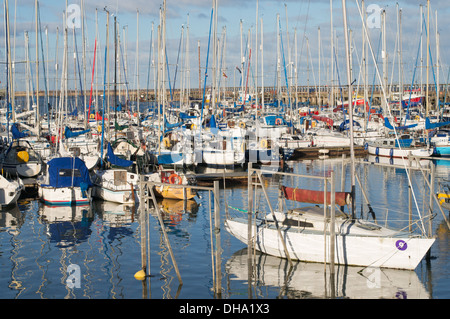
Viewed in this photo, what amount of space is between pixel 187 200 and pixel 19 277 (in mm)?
15269

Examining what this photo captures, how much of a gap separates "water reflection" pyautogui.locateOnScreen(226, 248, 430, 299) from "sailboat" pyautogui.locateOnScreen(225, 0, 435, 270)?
1.30ft

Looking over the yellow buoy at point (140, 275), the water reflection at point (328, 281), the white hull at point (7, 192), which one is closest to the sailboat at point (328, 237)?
the water reflection at point (328, 281)

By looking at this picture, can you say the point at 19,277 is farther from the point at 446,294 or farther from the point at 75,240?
the point at 446,294

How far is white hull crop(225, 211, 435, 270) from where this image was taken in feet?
67.4

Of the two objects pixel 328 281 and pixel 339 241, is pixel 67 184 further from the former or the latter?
pixel 328 281

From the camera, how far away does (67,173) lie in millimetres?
33781

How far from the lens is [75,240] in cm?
2656

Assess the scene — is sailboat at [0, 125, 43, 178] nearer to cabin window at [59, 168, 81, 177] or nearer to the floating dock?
cabin window at [59, 168, 81, 177]

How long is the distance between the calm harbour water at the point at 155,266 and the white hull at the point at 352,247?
335 mm

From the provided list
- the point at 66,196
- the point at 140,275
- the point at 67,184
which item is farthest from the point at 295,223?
the point at 67,184

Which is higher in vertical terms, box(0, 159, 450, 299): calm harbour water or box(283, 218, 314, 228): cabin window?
box(283, 218, 314, 228): cabin window

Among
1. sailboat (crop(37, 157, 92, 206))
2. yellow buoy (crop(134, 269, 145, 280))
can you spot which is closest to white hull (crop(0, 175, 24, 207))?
sailboat (crop(37, 157, 92, 206))
